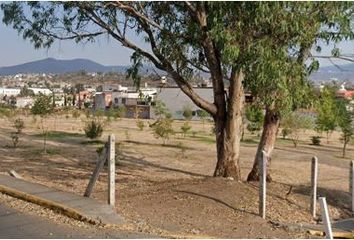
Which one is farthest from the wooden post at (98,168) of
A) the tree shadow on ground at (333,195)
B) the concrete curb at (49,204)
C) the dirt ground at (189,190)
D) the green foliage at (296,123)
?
the green foliage at (296,123)

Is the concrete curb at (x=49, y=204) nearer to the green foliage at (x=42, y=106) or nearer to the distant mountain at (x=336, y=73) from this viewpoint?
the distant mountain at (x=336, y=73)

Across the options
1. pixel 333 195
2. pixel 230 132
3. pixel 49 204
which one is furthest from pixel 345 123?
pixel 49 204

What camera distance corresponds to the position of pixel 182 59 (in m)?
12.7

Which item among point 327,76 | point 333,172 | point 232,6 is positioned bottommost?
point 333,172

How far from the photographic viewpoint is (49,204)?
30.5ft

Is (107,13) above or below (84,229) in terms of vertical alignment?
above

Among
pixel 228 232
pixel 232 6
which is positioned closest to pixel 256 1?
pixel 232 6

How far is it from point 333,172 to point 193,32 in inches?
439

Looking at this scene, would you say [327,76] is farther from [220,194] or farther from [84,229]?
[84,229]

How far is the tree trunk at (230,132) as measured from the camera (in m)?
11.9

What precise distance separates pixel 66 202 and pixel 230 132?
13.5ft

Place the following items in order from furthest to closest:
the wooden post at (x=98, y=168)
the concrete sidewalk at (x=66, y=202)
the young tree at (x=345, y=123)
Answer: the young tree at (x=345, y=123) < the wooden post at (x=98, y=168) < the concrete sidewalk at (x=66, y=202)

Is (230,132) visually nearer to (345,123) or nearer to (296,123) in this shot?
(345,123)

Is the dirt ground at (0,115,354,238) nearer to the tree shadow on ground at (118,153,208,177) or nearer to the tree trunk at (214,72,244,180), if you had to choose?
the tree shadow on ground at (118,153,208,177)
